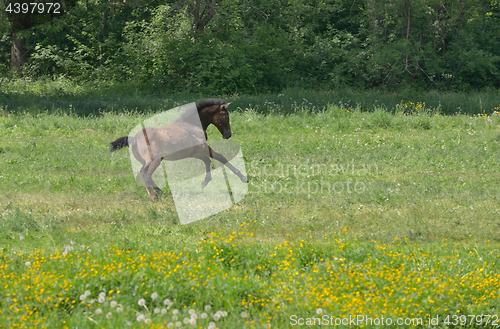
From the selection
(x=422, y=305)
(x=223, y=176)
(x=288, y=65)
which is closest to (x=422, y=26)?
(x=288, y=65)

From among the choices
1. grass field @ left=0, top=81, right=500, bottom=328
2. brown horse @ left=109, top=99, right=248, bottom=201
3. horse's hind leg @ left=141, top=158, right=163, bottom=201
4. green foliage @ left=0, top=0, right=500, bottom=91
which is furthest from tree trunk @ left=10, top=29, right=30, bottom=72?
horse's hind leg @ left=141, top=158, right=163, bottom=201

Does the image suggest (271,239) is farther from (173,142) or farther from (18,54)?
(18,54)

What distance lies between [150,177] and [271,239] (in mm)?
3195

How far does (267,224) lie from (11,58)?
26.3 meters

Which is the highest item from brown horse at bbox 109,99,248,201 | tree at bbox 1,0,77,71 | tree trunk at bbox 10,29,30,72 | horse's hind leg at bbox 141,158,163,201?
tree at bbox 1,0,77,71

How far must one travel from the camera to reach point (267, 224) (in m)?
8.18

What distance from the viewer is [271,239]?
300 inches

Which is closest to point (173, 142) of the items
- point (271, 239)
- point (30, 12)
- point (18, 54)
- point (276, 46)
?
point (271, 239)

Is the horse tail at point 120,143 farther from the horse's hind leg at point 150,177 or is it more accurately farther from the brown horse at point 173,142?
the horse's hind leg at point 150,177

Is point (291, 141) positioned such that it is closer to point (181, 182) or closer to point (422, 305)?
→ point (181, 182)

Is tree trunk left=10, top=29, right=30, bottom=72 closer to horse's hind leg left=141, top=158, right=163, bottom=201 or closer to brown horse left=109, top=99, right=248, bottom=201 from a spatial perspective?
brown horse left=109, top=99, right=248, bottom=201

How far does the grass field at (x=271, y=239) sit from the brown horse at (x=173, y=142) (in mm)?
637

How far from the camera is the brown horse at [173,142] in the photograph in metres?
9.73

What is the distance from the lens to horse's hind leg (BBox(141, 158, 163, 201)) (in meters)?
9.54
